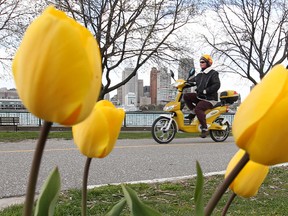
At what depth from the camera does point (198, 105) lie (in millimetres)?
8781

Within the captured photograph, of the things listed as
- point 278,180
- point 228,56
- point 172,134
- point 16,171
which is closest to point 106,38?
point 228,56

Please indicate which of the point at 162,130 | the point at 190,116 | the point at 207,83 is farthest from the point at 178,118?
the point at 207,83

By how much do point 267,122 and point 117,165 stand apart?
5534 mm

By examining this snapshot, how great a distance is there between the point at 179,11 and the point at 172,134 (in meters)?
9.56

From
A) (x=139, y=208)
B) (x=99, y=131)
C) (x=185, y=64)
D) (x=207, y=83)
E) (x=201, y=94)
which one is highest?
(x=185, y=64)

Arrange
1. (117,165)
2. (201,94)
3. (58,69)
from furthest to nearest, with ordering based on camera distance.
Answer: (201,94)
(117,165)
(58,69)

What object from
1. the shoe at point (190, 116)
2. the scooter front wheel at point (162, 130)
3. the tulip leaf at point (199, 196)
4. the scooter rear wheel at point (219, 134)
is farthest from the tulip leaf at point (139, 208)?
the scooter rear wheel at point (219, 134)

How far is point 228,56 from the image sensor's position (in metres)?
20.4

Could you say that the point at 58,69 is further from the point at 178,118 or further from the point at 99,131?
the point at 178,118

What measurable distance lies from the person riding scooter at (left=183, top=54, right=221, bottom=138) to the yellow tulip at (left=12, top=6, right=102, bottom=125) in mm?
7709

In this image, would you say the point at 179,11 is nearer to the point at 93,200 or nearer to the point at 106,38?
the point at 106,38

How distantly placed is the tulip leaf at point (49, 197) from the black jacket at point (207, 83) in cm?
757

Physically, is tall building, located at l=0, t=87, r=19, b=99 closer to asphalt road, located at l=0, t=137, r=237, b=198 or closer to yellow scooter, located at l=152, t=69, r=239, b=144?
asphalt road, located at l=0, t=137, r=237, b=198

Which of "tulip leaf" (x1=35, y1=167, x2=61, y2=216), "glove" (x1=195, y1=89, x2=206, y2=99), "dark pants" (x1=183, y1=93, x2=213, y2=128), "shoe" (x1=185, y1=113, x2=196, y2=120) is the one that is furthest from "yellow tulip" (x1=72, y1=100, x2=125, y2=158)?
"shoe" (x1=185, y1=113, x2=196, y2=120)
